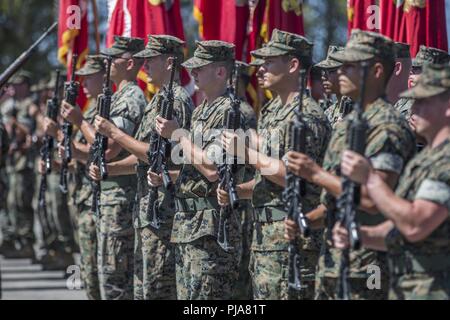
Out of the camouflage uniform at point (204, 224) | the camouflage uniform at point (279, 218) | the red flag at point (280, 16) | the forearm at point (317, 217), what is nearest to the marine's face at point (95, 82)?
the red flag at point (280, 16)

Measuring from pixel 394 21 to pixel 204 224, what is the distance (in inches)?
105

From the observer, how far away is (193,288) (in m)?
6.92

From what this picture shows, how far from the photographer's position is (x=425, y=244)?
4852 mm

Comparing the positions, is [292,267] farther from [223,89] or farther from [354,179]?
[223,89]

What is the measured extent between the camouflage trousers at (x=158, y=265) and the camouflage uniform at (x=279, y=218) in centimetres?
131

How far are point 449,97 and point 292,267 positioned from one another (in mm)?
1463

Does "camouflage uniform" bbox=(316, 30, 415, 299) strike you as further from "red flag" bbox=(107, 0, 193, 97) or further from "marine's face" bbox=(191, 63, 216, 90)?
"red flag" bbox=(107, 0, 193, 97)

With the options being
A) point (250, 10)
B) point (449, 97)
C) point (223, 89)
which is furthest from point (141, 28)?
point (449, 97)

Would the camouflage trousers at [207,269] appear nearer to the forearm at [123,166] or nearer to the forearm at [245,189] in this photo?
the forearm at [245,189]

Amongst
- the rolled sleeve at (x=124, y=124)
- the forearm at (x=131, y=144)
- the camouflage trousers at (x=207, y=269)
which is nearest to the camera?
the camouflage trousers at (x=207, y=269)

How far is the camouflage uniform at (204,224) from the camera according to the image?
6.89 meters

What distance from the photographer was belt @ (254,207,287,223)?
6.26 meters

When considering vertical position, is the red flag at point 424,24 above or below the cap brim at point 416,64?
above

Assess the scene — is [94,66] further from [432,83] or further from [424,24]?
[432,83]
